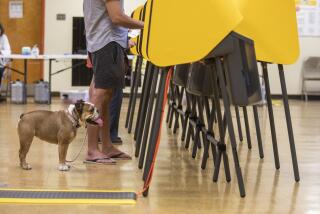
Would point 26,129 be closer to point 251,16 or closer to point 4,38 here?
point 251,16

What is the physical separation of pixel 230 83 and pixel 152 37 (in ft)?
1.58

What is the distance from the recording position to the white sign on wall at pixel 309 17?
10680 millimetres

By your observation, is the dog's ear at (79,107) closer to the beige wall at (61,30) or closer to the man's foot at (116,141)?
the man's foot at (116,141)

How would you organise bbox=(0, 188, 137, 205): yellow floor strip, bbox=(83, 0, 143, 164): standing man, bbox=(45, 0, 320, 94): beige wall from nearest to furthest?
bbox=(0, 188, 137, 205): yellow floor strip
bbox=(83, 0, 143, 164): standing man
bbox=(45, 0, 320, 94): beige wall

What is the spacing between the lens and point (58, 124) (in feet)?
Result: 11.6

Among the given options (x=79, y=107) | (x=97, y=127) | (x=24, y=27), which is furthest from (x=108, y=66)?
(x=24, y=27)

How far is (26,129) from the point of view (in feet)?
11.4

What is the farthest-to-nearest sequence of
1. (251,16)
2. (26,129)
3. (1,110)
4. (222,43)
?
(1,110), (26,129), (251,16), (222,43)

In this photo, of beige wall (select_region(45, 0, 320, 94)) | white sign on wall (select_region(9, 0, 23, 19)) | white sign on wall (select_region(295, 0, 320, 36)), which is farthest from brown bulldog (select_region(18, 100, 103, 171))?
white sign on wall (select_region(295, 0, 320, 36))

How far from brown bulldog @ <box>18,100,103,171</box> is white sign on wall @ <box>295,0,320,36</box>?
26.1 ft

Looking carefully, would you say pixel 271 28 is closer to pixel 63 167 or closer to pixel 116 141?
pixel 63 167

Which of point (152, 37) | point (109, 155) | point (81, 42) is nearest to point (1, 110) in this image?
point (81, 42)

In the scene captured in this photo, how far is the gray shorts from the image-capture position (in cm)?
360

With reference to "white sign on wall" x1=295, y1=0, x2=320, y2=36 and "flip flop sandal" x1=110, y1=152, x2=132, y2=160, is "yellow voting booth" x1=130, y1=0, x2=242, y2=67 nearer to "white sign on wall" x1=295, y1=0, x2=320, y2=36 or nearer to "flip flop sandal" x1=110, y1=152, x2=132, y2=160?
"flip flop sandal" x1=110, y1=152, x2=132, y2=160
